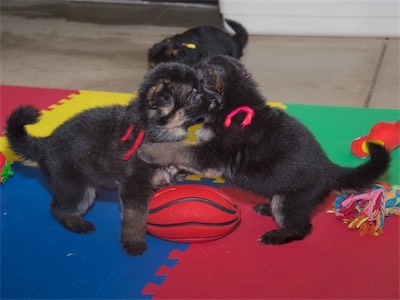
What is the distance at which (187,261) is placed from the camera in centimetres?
345

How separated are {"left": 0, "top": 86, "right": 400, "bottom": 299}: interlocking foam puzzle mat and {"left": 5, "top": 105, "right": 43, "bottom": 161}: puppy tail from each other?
0.48m

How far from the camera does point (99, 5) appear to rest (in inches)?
Result: 438

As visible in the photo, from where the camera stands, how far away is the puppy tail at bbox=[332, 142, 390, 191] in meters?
3.49

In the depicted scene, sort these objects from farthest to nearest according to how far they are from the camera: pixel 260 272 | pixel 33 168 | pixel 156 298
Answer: pixel 33 168 → pixel 260 272 → pixel 156 298

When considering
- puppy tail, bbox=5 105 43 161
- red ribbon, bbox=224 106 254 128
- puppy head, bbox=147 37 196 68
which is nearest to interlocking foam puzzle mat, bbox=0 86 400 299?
puppy tail, bbox=5 105 43 161

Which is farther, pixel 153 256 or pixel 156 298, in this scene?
pixel 153 256

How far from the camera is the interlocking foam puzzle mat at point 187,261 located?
319cm

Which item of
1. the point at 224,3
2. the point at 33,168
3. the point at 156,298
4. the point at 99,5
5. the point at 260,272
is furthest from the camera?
the point at 99,5

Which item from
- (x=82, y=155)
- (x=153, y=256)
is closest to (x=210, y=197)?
(x=153, y=256)

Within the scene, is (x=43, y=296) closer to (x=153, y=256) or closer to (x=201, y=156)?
(x=153, y=256)

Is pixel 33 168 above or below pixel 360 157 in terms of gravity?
below

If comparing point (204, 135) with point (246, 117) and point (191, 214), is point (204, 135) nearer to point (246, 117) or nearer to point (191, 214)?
point (246, 117)

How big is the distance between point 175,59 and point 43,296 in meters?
3.39

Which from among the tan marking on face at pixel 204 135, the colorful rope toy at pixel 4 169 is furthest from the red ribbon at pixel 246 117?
the colorful rope toy at pixel 4 169
